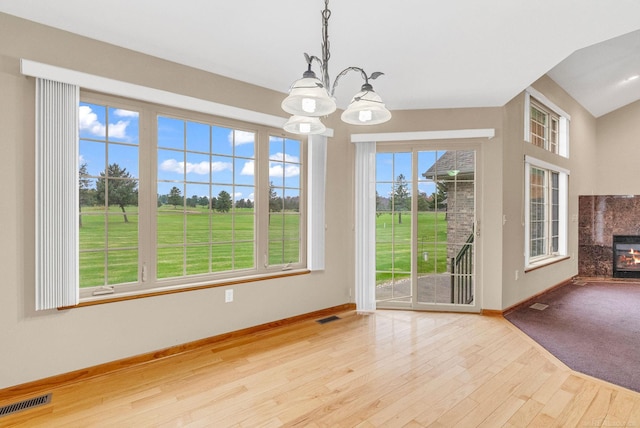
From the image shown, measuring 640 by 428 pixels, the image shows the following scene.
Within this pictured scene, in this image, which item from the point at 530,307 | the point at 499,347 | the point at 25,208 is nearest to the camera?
the point at 25,208

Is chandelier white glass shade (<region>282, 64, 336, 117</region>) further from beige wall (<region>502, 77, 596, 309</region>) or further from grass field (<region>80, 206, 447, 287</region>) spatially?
beige wall (<region>502, 77, 596, 309</region>)

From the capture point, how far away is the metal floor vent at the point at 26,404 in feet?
6.66

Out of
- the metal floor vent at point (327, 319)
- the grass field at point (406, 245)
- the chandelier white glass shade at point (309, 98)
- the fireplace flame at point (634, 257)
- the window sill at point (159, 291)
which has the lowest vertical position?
the metal floor vent at point (327, 319)

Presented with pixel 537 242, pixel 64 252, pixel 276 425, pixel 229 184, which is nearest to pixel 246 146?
pixel 229 184

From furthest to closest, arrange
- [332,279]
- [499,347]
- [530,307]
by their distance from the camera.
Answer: [530,307] < [332,279] < [499,347]

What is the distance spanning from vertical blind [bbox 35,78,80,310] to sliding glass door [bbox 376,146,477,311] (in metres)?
3.18

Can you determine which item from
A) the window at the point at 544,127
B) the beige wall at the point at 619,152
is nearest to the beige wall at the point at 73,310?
the window at the point at 544,127

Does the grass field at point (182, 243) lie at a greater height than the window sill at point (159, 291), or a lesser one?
greater

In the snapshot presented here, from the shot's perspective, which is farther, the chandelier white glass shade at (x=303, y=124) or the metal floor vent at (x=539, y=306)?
the metal floor vent at (x=539, y=306)

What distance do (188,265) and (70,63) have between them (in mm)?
1903

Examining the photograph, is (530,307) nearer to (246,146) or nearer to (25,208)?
(246,146)

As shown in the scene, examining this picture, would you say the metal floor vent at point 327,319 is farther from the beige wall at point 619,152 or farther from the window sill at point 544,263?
the beige wall at point 619,152

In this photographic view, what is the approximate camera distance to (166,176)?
2.92 metres

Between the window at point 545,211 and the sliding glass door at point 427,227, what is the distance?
129 centimetres
